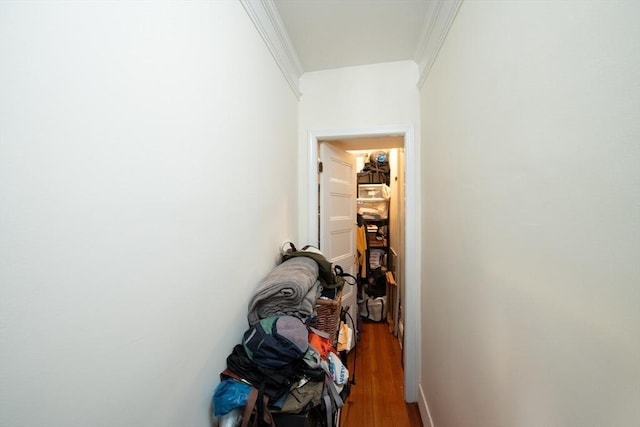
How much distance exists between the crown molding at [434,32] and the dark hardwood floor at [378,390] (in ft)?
7.65

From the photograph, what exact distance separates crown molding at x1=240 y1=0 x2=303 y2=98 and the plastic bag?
150 centimetres

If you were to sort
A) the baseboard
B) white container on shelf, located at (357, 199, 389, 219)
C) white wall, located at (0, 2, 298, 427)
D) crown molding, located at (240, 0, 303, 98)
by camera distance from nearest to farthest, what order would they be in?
1. white wall, located at (0, 2, 298, 427)
2. crown molding, located at (240, 0, 303, 98)
3. the baseboard
4. white container on shelf, located at (357, 199, 389, 219)

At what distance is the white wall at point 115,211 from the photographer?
0.34m

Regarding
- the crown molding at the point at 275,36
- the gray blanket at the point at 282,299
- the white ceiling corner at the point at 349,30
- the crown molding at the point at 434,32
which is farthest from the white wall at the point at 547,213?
the crown molding at the point at 275,36

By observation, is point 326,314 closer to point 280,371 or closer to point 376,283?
point 280,371

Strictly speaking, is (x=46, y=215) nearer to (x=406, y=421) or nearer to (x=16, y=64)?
(x=16, y=64)

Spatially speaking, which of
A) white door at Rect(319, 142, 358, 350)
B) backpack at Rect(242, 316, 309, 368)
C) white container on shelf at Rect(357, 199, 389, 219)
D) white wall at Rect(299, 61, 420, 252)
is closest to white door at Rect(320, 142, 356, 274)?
white door at Rect(319, 142, 358, 350)

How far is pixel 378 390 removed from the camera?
1.79 metres

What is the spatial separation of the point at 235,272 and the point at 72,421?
0.53m

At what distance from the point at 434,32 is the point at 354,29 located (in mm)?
460

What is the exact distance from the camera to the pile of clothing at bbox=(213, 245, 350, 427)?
72cm

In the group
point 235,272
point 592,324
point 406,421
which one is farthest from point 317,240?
point 592,324

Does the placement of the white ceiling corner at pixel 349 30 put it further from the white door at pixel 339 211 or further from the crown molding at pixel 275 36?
the white door at pixel 339 211

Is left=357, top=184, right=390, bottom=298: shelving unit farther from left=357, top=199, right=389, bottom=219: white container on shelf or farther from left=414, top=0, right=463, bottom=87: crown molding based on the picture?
left=414, top=0, right=463, bottom=87: crown molding
